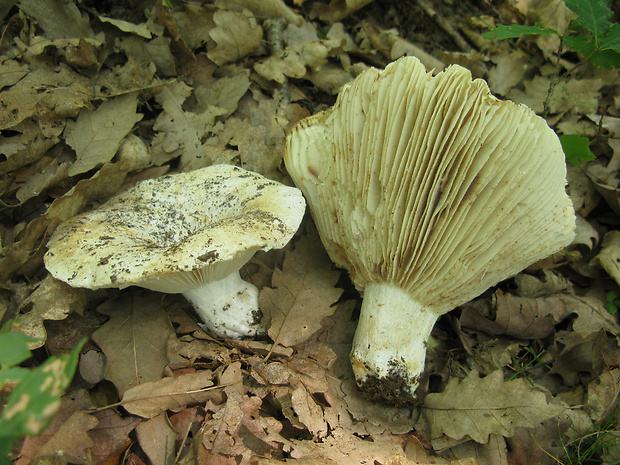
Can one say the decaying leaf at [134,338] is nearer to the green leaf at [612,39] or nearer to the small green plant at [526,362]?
the small green plant at [526,362]

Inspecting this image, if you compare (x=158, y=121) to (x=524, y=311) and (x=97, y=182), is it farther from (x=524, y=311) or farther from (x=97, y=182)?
(x=524, y=311)

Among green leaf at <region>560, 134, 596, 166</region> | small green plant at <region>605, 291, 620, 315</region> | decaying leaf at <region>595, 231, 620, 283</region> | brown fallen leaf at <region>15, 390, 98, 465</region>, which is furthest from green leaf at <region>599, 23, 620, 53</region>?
brown fallen leaf at <region>15, 390, 98, 465</region>

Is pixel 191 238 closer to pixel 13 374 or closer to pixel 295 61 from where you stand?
pixel 13 374

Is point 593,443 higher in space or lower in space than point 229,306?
lower

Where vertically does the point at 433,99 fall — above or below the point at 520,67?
above

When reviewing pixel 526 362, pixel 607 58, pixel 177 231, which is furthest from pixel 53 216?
pixel 607 58

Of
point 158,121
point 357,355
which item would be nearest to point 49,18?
point 158,121
